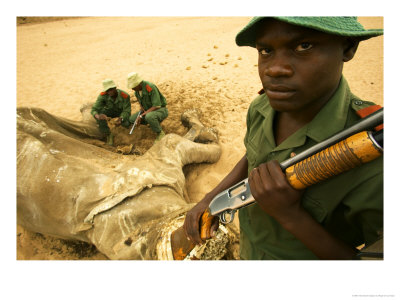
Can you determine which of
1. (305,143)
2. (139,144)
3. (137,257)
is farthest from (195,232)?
(139,144)

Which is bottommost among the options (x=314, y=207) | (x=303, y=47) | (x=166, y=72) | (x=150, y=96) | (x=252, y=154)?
(x=314, y=207)

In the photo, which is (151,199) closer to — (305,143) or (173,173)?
(173,173)

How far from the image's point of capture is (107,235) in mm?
1726

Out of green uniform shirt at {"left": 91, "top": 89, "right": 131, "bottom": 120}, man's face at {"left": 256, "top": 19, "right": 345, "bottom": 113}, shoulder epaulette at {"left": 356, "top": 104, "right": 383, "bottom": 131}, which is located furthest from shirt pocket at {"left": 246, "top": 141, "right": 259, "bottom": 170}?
green uniform shirt at {"left": 91, "top": 89, "right": 131, "bottom": 120}

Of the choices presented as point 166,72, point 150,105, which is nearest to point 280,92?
point 150,105

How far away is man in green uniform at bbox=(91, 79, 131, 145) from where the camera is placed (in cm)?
379

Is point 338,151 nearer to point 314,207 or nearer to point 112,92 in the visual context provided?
point 314,207

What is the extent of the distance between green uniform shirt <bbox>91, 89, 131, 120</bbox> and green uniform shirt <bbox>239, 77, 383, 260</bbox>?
3.17 meters

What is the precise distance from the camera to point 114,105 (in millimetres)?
4129

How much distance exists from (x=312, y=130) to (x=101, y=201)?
1.61 metres

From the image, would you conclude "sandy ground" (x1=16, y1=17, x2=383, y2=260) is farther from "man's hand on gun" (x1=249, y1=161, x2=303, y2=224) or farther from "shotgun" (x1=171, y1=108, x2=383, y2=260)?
"shotgun" (x1=171, y1=108, x2=383, y2=260)

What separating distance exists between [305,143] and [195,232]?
79 cm
